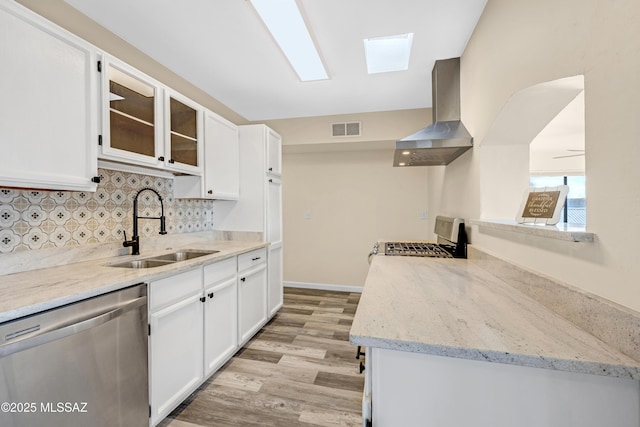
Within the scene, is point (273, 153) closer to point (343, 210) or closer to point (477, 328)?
point (343, 210)

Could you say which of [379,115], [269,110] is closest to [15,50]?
[269,110]

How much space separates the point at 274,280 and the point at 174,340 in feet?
5.15

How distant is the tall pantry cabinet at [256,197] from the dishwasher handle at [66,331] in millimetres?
1636

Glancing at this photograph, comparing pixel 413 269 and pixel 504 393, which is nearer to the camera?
pixel 504 393

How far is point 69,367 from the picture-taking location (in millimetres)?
1106

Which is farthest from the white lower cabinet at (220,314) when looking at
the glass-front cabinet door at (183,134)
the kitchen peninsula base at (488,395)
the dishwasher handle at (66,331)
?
the kitchen peninsula base at (488,395)

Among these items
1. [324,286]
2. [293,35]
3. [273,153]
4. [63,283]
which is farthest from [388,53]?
[324,286]

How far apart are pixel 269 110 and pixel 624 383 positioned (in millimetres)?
3599

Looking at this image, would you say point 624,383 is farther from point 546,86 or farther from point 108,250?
point 108,250

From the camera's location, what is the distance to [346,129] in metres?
3.55

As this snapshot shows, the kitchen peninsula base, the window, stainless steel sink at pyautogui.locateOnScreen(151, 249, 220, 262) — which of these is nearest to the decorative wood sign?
the kitchen peninsula base

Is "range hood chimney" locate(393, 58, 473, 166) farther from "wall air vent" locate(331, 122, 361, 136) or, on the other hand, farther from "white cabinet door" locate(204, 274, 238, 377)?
"white cabinet door" locate(204, 274, 238, 377)

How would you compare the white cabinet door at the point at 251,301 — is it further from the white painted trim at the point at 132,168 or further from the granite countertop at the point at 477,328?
the granite countertop at the point at 477,328

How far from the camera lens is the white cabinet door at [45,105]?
3.91ft
